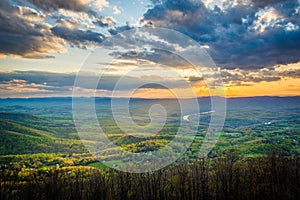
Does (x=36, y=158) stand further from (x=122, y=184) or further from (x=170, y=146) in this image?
(x=122, y=184)

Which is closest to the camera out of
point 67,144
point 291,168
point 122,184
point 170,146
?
point 122,184

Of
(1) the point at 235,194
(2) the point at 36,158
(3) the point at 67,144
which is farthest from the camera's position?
(3) the point at 67,144

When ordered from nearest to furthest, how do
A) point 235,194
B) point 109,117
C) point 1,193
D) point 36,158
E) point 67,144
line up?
point 1,193
point 235,194
point 36,158
point 67,144
point 109,117

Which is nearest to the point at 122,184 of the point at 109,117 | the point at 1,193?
the point at 1,193

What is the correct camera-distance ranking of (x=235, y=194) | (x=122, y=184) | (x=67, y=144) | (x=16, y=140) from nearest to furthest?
(x=235, y=194), (x=122, y=184), (x=16, y=140), (x=67, y=144)

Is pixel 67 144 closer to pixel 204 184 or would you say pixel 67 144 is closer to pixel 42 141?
pixel 42 141

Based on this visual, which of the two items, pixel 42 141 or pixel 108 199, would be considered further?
pixel 42 141

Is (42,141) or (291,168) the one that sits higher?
(291,168)

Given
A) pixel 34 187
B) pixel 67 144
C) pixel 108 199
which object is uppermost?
pixel 34 187

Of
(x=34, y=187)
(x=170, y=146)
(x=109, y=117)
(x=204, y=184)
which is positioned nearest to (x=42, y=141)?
(x=170, y=146)
